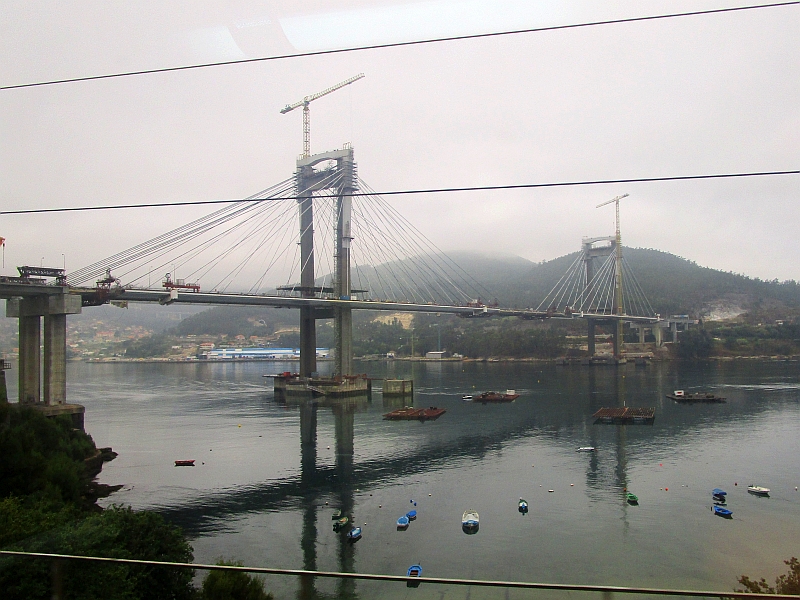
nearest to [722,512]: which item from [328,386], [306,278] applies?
[328,386]

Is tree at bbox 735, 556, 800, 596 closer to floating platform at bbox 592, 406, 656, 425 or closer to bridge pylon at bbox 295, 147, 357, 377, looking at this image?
floating platform at bbox 592, 406, 656, 425

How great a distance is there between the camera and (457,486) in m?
10.2

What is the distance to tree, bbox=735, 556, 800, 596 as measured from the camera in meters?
5.39

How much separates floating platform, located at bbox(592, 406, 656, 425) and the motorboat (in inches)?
360

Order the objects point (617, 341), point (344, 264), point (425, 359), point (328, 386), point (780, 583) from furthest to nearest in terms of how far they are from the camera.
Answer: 1. point (425, 359)
2. point (617, 341)
3. point (344, 264)
4. point (328, 386)
5. point (780, 583)

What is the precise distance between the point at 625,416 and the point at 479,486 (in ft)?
26.7

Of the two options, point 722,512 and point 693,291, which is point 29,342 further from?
point 693,291

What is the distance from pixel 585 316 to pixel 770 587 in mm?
27979

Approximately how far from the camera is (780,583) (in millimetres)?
5742

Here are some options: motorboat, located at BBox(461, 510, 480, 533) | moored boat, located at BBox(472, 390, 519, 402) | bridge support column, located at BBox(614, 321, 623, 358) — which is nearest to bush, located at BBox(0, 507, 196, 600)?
motorboat, located at BBox(461, 510, 480, 533)

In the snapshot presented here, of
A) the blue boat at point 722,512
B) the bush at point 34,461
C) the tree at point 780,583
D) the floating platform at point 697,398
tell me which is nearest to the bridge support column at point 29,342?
the bush at point 34,461

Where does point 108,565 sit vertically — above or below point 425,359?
above

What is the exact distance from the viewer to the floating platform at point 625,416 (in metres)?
16.2

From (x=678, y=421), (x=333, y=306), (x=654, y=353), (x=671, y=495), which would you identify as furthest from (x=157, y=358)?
(x=671, y=495)
